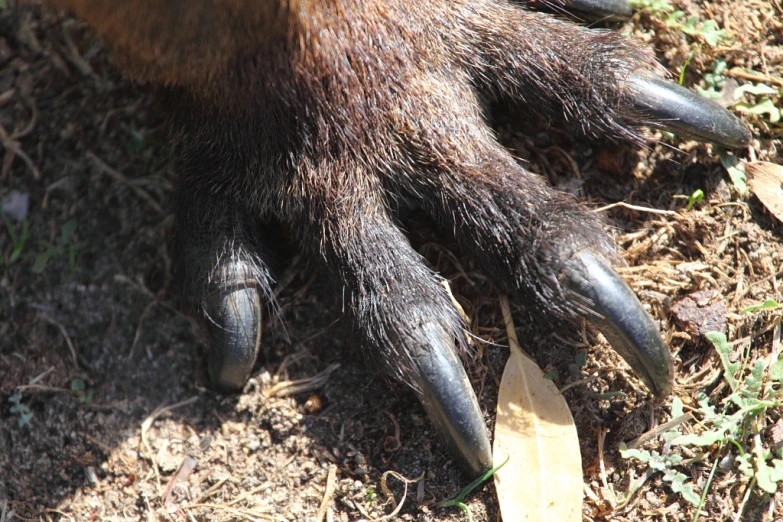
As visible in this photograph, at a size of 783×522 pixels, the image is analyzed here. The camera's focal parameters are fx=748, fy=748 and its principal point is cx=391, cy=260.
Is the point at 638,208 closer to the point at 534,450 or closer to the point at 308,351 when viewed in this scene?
the point at 534,450

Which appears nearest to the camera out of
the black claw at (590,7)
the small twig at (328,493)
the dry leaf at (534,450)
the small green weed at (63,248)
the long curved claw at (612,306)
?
the long curved claw at (612,306)

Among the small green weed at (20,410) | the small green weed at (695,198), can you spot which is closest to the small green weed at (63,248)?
the small green weed at (20,410)

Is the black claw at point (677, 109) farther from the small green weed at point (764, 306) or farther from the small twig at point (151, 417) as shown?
the small twig at point (151, 417)

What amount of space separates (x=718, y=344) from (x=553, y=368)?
46 cm

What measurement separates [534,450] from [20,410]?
154 cm

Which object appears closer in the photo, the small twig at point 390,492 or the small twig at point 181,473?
the small twig at point 390,492

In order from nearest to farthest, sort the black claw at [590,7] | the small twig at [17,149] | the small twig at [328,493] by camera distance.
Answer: the small twig at [328,493], the black claw at [590,7], the small twig at [17,149]

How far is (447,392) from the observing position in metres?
1.81

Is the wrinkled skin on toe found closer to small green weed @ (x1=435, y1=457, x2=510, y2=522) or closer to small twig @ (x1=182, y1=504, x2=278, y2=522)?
small green weed @ (x1=435, y1=457, x2=510, y2=522)

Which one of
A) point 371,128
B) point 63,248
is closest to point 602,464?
point 371,128

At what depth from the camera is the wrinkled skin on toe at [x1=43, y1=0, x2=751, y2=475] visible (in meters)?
1.82

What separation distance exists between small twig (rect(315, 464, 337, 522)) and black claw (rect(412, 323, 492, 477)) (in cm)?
38

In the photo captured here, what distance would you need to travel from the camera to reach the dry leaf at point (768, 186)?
88.7 inches

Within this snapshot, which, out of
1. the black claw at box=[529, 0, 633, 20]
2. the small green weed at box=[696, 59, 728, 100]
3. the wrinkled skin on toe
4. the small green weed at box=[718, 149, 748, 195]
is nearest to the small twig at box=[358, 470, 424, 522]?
the wrinkled skin on toe
